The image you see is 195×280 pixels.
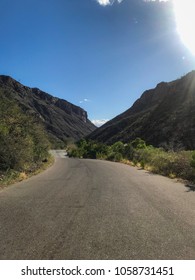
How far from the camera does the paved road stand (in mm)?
5809

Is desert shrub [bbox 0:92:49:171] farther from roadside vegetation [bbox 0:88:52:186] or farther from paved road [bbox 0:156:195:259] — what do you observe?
paved road [bbox 0:156:195:259]

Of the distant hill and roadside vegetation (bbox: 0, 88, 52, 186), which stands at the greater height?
the distant hill

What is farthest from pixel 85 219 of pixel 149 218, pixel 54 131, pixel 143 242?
pixel 54 131

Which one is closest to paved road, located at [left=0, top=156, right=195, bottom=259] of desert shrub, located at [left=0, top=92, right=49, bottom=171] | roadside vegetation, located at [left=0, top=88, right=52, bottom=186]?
roadside vegetation, located at [left=0, top=88, right=52, bottom=186]

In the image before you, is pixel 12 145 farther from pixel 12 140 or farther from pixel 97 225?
pixel 97 225

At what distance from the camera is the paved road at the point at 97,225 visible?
19.1 feet

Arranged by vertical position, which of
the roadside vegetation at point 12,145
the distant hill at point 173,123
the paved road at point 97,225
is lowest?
the paved road at point 97,225

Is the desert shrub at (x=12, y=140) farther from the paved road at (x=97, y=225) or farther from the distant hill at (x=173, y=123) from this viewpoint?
the distant hill at (x=173, y=123)

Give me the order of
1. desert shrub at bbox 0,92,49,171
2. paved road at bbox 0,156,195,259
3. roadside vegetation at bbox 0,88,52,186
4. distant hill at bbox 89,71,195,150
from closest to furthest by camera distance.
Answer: paved road at bbox 0,156,195,259, roadside vegetation at bbox 0,88,52,186, desert shrub at bbox 0,92,49,171, distant hill at bbox 89,71,195,150

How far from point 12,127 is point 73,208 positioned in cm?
1273

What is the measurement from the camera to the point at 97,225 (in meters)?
7.58

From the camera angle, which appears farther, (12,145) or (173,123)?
(173,123)

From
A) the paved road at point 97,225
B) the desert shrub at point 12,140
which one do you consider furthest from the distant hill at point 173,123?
the paved road at point 97,225

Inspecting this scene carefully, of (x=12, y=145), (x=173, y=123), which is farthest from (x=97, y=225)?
(x=173, y=123)
